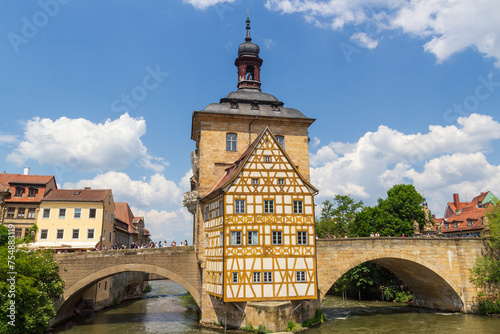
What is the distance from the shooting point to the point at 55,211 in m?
36.8

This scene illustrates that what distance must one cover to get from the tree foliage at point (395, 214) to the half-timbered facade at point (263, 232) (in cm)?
1967

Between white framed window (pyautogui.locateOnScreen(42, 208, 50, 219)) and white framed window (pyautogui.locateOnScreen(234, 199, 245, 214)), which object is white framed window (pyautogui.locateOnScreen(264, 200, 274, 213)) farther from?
white framed window (pyautogui.locateOnScreen(42, 208, 50, 219))

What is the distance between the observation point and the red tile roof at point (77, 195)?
37.3 m

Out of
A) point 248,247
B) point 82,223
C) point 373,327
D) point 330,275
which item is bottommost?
point 373,327

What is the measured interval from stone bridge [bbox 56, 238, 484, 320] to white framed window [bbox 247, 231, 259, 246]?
6.12 metres

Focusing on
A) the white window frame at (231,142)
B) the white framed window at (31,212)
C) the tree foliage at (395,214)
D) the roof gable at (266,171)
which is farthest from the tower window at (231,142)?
the tree foliage at (395,214)

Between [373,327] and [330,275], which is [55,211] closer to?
[330,275]

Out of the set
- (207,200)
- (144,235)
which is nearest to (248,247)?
(207,200)

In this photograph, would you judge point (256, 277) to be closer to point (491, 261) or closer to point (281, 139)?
point (281, 139)

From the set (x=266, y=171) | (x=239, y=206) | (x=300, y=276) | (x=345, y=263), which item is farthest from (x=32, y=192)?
(x=345, y=263)


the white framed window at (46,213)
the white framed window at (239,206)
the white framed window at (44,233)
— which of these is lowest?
the white framed window at (44,233)

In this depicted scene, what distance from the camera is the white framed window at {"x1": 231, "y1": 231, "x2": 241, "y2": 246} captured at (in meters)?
25.0

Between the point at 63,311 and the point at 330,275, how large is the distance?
66.1 ft

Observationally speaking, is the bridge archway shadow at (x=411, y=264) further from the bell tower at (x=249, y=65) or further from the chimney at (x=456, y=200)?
the chimney at (x=456, y=200)
